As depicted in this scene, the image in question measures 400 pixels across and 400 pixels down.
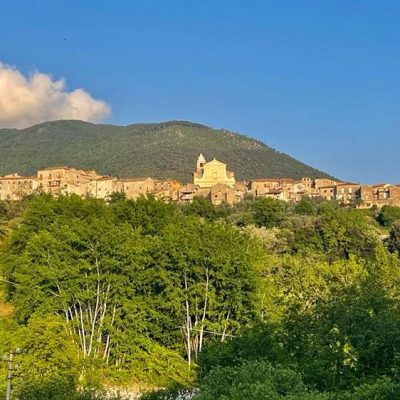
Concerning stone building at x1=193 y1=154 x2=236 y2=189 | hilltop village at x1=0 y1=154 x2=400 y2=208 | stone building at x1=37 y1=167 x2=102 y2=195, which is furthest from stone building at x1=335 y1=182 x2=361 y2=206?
stone building at x1=37 y1=167 x2=102 y2=195

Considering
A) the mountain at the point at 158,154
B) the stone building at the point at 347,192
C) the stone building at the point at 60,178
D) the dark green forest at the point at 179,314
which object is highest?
the mountain at the point at 158,154

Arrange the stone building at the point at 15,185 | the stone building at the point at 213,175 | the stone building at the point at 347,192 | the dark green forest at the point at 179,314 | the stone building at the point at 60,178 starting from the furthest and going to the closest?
the stone building at the point at 213,175 → the stone building at the point at 60,178 → the stone building at the point at 15,185 → the stone building at the point at 347,192 → the dark green forest at the point at 179,314

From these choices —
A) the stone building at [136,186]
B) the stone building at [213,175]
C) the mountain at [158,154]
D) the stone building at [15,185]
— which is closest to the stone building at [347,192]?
the stone building at [213,175]

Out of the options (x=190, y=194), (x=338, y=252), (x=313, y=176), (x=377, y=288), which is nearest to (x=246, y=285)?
(x=377, y=288)

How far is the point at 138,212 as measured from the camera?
35844 millimetres

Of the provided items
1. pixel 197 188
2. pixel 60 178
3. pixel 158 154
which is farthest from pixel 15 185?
pixel 158 154

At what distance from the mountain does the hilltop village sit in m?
26.3

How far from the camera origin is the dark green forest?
16.9 meters

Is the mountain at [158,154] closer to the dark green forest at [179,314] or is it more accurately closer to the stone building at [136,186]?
the stone building at [136,186]

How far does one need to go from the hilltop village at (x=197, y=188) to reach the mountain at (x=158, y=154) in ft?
86.2

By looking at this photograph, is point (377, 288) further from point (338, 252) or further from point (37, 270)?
point (338, 252)

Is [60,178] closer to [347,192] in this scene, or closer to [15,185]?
[15,185]

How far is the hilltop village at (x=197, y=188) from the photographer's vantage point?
102456 millimetres

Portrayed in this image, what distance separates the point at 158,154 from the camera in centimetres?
15825
